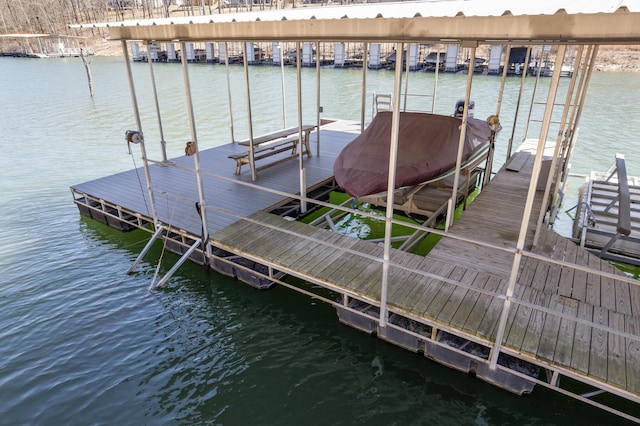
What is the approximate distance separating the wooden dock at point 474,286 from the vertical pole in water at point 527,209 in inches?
4.5

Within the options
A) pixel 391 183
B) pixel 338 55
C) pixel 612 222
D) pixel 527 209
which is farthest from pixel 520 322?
pixel 338 55

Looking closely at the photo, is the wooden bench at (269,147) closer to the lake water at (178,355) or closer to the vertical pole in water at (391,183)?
the lake water at (178,355)

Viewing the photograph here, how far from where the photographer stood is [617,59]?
4366 cm

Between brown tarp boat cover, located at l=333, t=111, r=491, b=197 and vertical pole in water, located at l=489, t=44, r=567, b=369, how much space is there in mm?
3675

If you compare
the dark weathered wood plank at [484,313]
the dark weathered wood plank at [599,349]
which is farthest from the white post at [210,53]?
the dark weathered wood plank at [599,349]

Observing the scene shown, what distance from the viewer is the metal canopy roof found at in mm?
2994

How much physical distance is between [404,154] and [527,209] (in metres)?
4.67

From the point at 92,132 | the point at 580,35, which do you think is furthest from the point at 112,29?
the point at 92,132

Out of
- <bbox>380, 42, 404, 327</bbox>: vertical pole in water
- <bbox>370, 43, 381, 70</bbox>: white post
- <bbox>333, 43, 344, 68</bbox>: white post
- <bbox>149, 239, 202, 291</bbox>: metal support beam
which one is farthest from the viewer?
<bbox>370, 43, 381, 70</bbox>: white post

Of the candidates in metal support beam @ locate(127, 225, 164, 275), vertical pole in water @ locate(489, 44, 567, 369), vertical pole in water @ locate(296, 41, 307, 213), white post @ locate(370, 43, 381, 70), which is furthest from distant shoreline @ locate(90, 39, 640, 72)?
metal support beam @ locate(127, 225, 164, 275)

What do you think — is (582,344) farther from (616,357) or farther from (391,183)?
(391,183)

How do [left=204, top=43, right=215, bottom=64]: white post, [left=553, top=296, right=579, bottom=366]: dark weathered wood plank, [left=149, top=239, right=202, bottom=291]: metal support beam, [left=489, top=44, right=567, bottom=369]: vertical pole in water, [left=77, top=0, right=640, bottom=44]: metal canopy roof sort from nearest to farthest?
[left=77, top=0, right=640, bottom=44]: metal canopy roof < [left=489, top=44, right=567, bottom=369]: vertical pole in water < [left=553, top=296, right=579, bottom=366]: dark weathered wood plank < [left=149, top=239, right=202, bottom=291]: metal support beam < [left=204, top=43, right=215, bottom=64]: white post

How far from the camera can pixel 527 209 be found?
12.7 feet

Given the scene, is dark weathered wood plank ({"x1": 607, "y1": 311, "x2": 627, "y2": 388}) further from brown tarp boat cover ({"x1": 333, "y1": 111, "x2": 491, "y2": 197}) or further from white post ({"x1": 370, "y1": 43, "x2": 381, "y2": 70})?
white post ({"x1": 370, "y1": 43, "x2": 381, "y2": 70})
